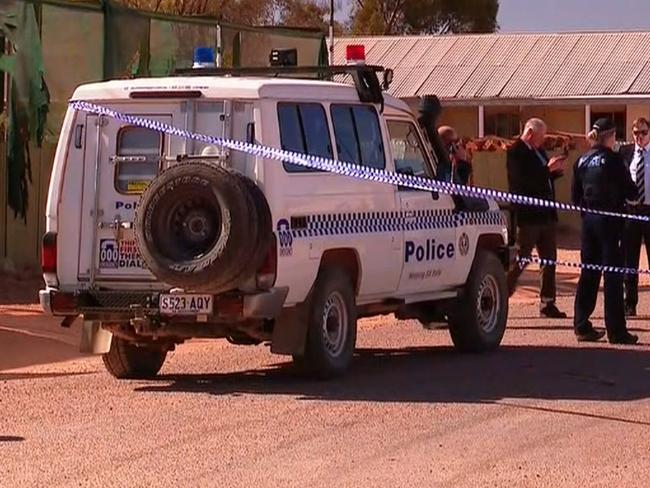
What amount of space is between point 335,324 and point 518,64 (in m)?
35.1

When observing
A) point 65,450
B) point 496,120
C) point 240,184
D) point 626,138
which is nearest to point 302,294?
point 240,184

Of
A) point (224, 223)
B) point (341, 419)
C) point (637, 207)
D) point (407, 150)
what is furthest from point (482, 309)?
point (341, 419)

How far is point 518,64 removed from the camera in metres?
45.9

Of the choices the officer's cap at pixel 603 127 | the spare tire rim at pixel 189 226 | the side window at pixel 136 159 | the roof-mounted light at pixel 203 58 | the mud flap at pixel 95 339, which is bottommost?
the mud flap at pixel 95 339

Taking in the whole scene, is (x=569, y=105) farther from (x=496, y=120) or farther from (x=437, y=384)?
(x=437, y=384)

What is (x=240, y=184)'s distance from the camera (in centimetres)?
1059

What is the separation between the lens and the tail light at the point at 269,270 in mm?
10703

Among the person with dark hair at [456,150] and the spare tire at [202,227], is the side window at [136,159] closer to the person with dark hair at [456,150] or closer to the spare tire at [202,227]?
the spare tire at [202,227]

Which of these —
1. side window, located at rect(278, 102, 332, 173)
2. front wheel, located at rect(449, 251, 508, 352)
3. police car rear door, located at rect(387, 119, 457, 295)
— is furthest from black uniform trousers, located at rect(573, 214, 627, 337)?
side window, located at rect(278, 102, 332, 173)

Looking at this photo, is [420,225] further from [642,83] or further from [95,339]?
[642,83]

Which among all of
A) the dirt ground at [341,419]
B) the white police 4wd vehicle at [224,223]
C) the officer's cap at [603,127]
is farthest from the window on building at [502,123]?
the white police 4wd vehicle at [224,223]

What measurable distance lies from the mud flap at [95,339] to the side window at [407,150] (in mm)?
2574

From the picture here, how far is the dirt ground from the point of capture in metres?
8.38

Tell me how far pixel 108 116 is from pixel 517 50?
37061 millimetres
